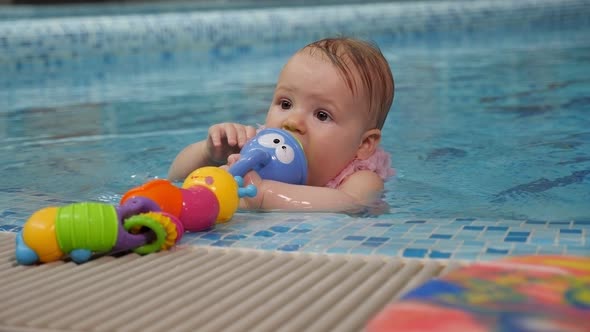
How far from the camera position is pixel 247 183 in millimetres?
2709

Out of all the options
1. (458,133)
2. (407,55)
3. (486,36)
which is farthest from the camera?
(486,36)

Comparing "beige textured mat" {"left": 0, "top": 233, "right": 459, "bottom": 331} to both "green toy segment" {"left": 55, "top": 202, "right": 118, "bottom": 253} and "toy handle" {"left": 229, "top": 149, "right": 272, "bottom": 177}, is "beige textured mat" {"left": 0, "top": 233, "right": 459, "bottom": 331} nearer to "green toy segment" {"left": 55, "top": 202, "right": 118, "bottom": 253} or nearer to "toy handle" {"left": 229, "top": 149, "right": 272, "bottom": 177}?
"green toy segment" {"left": 55, "top": 202, "right": 118, "bottom": 253}

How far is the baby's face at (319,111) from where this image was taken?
2910 millimetres

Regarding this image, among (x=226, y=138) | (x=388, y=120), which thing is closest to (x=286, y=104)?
(x=226, y=138)

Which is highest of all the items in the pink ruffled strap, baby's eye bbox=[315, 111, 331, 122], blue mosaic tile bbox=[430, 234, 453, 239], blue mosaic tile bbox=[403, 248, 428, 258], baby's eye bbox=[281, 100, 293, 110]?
baby's eye bbox=[281, 100, 293, 110]

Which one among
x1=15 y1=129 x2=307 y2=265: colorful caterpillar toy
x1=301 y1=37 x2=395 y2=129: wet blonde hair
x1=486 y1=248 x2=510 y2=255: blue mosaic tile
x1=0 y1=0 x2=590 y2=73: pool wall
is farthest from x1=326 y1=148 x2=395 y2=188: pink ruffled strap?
x1=0 y1=0 x2=590 y2=73: pool wall

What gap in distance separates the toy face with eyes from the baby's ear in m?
0.33

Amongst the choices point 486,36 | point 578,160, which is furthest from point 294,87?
point 486,36

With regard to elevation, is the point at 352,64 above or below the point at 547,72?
above

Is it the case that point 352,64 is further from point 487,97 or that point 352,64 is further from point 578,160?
point 487,97

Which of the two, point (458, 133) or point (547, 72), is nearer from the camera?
point (458, 133)

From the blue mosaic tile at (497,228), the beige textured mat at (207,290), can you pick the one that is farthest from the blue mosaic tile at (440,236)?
the beige textured mat at (207,290)

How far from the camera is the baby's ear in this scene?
309 centimetres

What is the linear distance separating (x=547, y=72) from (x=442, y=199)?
4.23 metres
